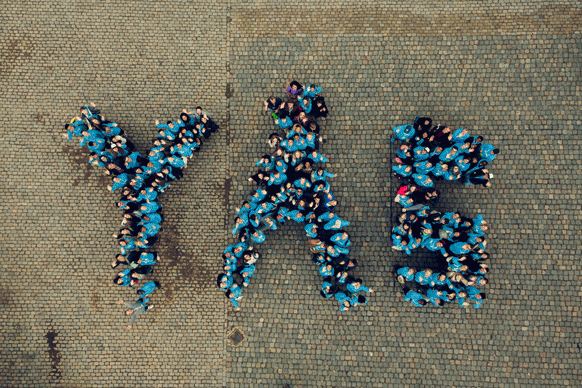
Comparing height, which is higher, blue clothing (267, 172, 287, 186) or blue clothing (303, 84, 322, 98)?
blue clothing (303, 84, 322, 98)

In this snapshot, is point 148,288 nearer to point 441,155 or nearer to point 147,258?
point 147,258

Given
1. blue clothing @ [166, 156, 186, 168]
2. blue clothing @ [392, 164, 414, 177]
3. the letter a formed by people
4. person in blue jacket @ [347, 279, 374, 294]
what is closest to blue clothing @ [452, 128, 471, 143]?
blue clothing @ [392, 164, 414, 177]

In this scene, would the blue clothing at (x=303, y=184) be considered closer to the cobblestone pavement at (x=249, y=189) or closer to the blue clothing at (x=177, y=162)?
the cobblestone pavement at (x=249, y=189)

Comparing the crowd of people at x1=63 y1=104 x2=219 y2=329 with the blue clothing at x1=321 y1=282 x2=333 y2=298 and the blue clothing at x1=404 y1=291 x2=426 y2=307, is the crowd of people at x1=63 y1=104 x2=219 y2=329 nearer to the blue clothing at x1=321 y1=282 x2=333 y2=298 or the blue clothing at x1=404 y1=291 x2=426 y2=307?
the blue clothing at x1=321 y1=282 x2=333 y2=298

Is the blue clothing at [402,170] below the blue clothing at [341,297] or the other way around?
the other way around

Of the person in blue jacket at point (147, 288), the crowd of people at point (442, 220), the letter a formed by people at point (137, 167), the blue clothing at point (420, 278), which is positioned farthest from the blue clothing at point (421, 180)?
the person in blue jacket at point (147, 288)

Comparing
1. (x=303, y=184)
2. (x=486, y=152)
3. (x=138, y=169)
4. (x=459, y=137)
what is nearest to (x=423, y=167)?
(x=459, y=137)
